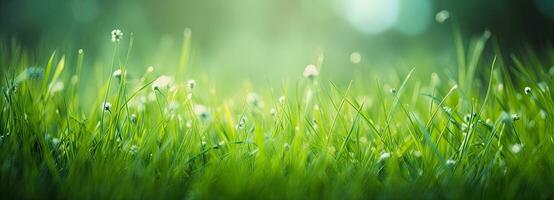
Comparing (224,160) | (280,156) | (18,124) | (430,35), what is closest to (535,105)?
(280,156)

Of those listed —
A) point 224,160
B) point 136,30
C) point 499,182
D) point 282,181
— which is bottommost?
point 499,182

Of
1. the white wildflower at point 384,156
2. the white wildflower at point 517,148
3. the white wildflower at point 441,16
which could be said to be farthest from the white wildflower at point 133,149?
the white wildflower at point 441,16

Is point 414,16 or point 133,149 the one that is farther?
point 414,16

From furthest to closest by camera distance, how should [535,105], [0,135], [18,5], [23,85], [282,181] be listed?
1. [18,5]
2. [535,105]
3. [23,85]
4. [0,135]
5. [282,181]

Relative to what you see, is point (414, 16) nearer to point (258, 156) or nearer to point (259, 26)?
point (259, 26)

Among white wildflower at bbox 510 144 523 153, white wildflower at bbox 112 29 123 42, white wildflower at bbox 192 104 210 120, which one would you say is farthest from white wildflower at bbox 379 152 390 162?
white wildflower at bbox 112 29 123 42

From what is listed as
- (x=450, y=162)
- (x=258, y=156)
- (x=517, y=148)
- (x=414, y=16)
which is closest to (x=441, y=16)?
(x=517, y=148)

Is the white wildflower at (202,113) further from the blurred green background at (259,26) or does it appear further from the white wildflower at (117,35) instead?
the blurred green background at (259,26)

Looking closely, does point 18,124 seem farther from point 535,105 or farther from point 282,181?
point 535,105
